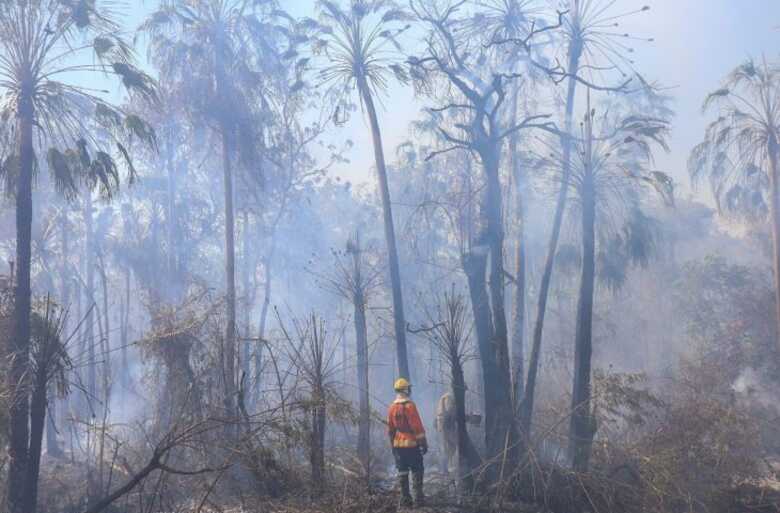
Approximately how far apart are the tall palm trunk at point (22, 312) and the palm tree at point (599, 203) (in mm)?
10229

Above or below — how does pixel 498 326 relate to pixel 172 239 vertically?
below

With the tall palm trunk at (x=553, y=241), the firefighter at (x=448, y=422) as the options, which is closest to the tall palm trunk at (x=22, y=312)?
the firefighter at (x=448, y=422)

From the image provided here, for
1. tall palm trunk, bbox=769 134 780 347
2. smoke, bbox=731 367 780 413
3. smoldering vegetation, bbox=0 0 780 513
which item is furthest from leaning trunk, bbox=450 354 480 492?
tall palm trunk, bbox=769 134 780 347

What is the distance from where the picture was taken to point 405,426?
11.3 m

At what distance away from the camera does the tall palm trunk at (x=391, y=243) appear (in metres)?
19.8

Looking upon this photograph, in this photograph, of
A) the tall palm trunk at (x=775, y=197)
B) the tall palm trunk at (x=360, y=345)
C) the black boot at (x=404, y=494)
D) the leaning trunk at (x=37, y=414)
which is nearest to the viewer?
the leaning trunk at (x=37, y=414)

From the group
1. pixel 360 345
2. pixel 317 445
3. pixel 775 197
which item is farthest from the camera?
pixel 775 197

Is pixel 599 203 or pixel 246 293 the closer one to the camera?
pixel 599 203

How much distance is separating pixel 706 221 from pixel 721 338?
2889 centimetres

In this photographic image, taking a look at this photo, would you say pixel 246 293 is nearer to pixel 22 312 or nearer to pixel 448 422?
pixel 448 422

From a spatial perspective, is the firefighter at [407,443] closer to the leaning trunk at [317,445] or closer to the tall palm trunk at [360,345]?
the leaning trunk at [317,445]

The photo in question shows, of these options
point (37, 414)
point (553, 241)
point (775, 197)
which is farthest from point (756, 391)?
point (37, 414)

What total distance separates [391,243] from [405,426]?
10.1m

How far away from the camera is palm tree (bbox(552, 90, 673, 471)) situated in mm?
16203
